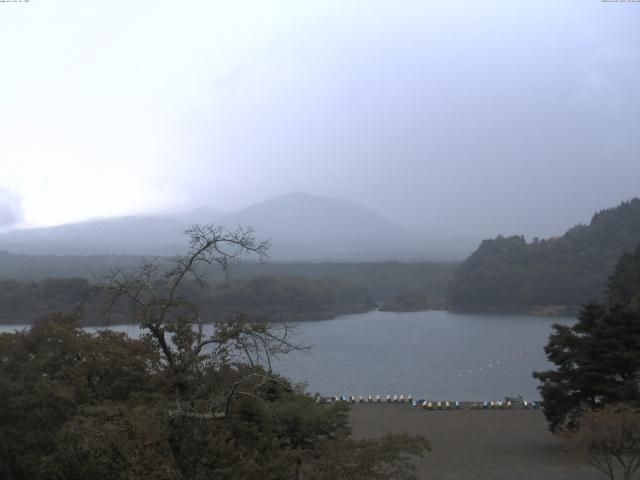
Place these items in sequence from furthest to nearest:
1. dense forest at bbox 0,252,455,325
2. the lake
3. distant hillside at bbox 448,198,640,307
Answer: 1. distant hillside at bbox 448,198,640,307
2. dense forest at bbox 0,252,455,325
3. the lake

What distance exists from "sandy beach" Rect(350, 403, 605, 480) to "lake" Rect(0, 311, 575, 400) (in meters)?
1.92

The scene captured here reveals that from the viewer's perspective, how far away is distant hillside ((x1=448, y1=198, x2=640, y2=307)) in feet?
135

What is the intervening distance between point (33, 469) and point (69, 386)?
71 centimetres

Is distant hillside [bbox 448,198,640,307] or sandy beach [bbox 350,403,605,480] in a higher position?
distant hillside [bbox 448,198,640,307]

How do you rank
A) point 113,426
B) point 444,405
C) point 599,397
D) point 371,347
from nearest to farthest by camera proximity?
point 113,426
point 599,397
point 444,405
point 371,347

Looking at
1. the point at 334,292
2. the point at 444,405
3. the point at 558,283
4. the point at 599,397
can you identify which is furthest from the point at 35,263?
the point at 599,397

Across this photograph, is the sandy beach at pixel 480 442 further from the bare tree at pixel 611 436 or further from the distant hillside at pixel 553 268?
the distant hillside at pixel 553 268

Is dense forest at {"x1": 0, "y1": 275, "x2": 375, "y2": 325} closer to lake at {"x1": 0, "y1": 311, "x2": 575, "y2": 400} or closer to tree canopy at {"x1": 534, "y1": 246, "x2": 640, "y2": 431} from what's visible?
lake at {"x1": 0, "y1": 311, "x2": 575, "y2": 400}

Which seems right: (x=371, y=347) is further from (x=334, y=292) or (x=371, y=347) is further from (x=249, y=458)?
(x=249, y=458)

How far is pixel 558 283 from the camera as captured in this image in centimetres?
4134

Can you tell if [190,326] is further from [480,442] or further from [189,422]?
[480,442]

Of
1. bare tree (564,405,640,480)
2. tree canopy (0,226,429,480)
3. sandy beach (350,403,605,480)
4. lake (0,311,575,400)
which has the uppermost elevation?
tree canopy (0,226,429,480)

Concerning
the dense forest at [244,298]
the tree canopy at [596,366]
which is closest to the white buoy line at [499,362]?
the tree canopy at [596,366]

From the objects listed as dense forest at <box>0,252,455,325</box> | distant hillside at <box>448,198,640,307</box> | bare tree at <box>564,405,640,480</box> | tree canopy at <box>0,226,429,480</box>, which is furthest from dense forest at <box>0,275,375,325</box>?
tree canopy at <box>0,226,429,480</box>
